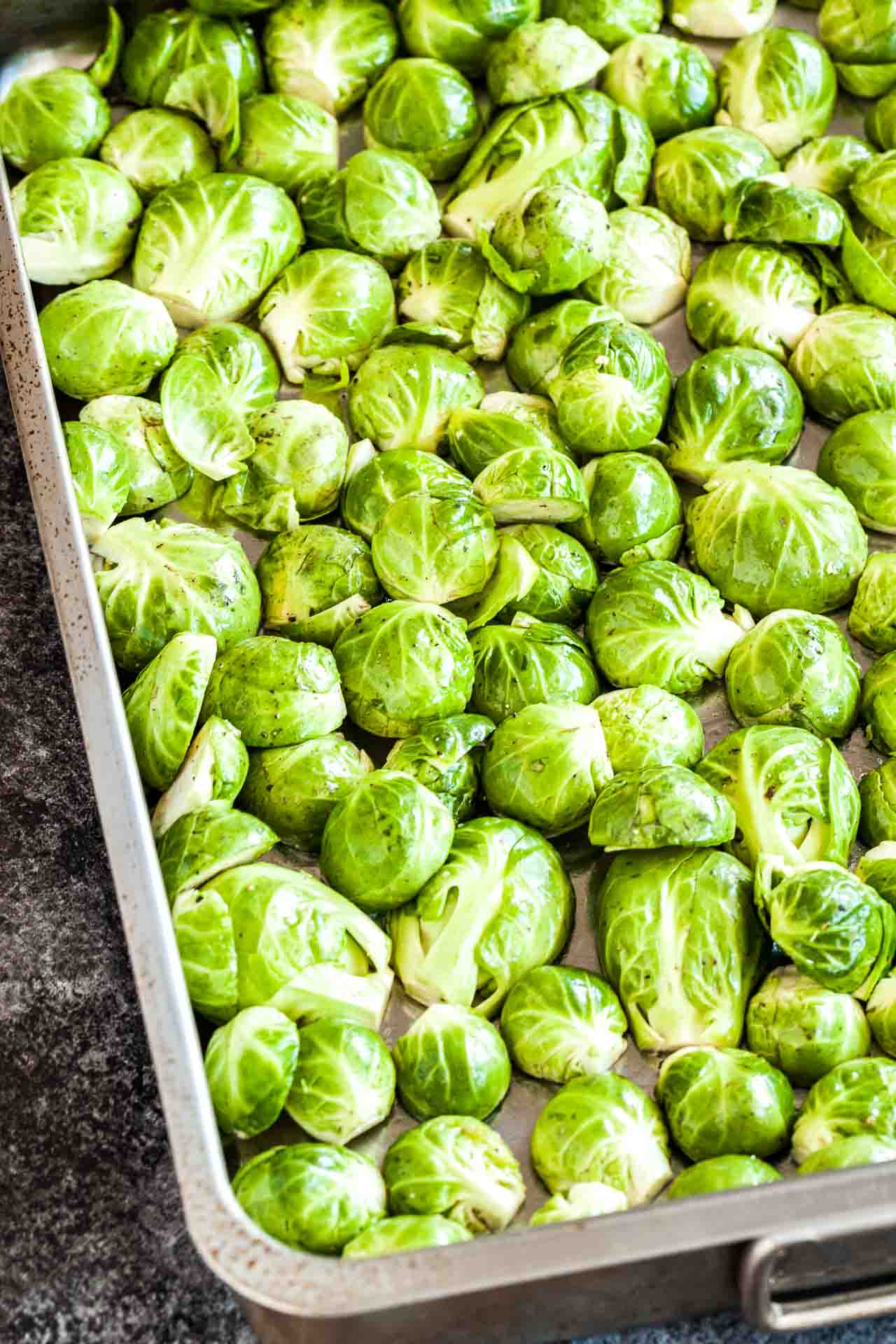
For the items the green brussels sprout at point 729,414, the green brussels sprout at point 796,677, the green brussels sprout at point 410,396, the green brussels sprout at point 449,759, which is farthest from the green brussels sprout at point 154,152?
the green brussels sprout at point 796,677

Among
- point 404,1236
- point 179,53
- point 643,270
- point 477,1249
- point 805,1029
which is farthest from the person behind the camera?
point 179,53

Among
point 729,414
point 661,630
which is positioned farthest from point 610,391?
point 661,630

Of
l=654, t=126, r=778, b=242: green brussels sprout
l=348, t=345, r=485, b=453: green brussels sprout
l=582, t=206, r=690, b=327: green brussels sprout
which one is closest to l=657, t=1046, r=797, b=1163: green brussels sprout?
l=348, t=345, r=485, b=453: green brussels sprout

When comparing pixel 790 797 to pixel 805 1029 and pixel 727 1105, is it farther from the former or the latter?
pixel 727 1105

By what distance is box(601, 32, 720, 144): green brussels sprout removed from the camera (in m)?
3.28

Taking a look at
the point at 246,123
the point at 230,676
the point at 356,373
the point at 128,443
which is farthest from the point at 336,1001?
the point at 246,123

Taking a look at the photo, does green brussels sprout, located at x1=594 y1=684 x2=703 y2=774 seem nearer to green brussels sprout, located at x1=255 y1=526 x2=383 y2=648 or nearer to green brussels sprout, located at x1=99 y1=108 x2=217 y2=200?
green brussels sprout, located at x1=255 y1=526 x2=383 y2=648

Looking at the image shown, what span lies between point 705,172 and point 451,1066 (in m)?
1.95

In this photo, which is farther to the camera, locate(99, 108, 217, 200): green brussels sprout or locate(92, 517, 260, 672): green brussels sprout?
locate(99, 108, 217, 200): green brussels sprout

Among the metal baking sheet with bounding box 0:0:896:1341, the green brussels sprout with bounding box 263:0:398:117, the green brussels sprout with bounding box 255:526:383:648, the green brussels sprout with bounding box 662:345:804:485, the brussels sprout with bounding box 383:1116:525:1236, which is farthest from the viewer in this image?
the green brussels sprout with bounding box 263:0:398:117

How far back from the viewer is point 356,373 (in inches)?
118

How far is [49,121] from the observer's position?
309cm

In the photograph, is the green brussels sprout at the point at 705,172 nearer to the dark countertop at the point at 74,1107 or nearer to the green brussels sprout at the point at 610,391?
the green brussels sprout at the point at 610,391

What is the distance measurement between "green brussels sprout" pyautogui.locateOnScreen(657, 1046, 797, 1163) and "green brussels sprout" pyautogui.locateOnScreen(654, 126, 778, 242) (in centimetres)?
179
